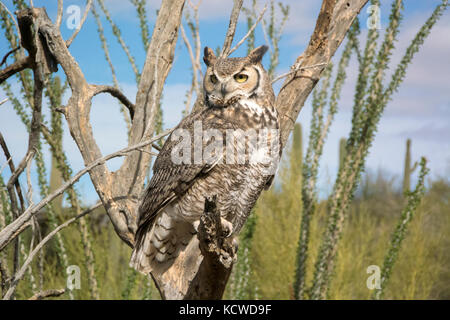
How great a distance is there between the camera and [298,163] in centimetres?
481

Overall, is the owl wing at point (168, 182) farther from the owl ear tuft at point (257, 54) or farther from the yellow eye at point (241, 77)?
the owl ear tuft at point (257, 54)

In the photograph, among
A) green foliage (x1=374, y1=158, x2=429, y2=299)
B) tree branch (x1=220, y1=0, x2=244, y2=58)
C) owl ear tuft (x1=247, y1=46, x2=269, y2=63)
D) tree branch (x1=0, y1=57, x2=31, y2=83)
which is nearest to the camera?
owl ear tuft (x1=247, y1=46, x2=269, y2=63)

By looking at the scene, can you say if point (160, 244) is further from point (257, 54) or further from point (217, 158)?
point (257, 54)

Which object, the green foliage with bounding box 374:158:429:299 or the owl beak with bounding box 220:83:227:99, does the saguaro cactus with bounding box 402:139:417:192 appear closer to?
the green foliage with bounding box 374:158:429:299

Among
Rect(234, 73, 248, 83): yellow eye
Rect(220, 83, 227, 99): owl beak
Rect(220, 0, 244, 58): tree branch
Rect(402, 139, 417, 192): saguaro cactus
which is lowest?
Rect(220, 83, 227, 99): owl beak

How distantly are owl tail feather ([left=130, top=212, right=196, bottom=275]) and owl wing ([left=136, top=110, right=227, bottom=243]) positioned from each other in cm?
3

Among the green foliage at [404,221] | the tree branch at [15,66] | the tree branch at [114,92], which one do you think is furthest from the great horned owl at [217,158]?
the green foliage at [404,221]

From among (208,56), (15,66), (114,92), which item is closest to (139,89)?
(114,92)

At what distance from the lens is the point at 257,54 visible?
1.90 meters

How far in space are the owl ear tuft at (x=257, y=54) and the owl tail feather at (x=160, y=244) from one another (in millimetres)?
724

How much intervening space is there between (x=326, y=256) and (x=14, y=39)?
2.41 m

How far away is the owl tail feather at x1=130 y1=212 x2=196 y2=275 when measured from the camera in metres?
1.88

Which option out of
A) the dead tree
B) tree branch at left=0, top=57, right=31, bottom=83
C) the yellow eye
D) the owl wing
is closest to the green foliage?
the dead tree
